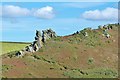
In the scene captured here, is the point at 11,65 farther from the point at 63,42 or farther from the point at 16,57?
the point at 63,42

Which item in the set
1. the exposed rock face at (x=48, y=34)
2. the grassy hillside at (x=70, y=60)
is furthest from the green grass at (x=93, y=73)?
the exposed rock face at (x=48, y=34)

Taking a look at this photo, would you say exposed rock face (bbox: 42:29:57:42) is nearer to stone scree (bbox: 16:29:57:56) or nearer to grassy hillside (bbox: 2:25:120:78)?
stone scree (bbox: 16:29:57:56)

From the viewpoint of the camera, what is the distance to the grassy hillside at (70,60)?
49719mm

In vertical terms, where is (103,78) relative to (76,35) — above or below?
below

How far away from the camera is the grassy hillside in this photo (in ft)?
163

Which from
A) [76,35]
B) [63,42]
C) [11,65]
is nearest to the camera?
[11,65]

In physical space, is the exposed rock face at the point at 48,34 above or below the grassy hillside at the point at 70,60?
above

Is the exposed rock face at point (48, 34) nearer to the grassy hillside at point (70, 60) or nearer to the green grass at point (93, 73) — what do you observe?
the grassy hillside at point (70, 60)

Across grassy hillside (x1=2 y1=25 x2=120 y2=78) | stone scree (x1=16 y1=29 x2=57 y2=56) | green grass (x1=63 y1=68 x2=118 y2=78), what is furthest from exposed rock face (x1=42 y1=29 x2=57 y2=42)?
green grass (x1=63 y1=68 x2=118 y2=78)

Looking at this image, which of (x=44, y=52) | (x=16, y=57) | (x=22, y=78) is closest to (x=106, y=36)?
(x=44, y=52)

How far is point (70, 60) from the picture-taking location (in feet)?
177

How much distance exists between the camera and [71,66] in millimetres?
52406

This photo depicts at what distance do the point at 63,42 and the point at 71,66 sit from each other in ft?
25.5

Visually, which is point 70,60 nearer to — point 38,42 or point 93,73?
point 93,73
